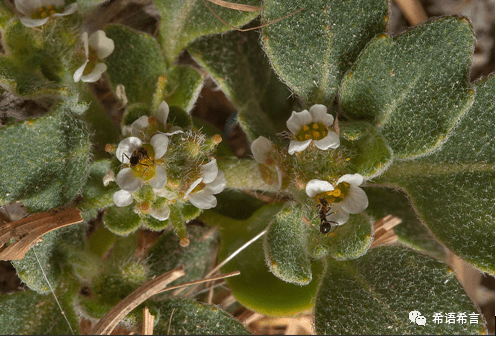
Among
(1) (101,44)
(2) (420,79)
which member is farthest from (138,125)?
(2) (420,79)

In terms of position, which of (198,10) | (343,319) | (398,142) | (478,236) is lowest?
(343,319)

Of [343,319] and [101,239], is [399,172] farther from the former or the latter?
[101,239]

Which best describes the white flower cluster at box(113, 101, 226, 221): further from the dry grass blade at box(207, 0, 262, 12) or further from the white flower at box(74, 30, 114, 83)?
the dry grass blade at box(207, 0, 262, 12)

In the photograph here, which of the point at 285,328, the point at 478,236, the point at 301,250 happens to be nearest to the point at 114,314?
the point at 301,250

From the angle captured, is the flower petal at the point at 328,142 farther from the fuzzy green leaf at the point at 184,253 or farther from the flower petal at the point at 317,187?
the fuzzy green leaf at the point at 184,253

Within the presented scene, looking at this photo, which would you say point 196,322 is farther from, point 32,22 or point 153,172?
point 32,22

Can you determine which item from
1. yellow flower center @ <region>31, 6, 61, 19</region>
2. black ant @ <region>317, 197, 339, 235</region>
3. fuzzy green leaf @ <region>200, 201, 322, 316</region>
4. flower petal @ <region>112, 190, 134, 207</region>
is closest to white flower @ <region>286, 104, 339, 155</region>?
black ant @ <region>317, 197, 339, 235</region>
